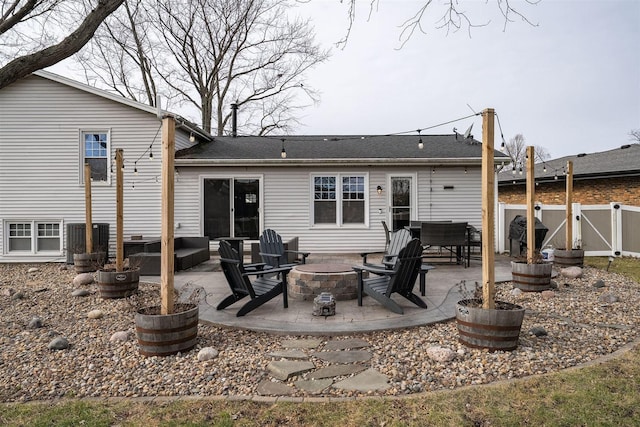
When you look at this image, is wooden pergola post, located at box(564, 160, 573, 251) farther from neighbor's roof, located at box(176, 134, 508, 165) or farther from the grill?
neighbor's roof, located at box(176, 134, 508, 165)

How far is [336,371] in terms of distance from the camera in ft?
10.3

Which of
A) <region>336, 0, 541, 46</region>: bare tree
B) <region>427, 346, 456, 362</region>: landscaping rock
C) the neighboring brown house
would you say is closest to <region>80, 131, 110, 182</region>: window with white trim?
<region>336, 0, 541, 46</region>: bare tree

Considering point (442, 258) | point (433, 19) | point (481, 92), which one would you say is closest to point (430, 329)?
point (433, 19)

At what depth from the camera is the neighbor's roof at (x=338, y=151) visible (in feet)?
32.1

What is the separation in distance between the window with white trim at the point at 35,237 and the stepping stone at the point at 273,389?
9440 millimetres

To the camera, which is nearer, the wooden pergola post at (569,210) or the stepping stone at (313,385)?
the stepping stone at (313,385)

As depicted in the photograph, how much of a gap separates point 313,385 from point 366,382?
407mm

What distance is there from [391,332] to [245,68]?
65.0 ft

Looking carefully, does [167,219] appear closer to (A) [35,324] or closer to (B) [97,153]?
(A) [35,324]

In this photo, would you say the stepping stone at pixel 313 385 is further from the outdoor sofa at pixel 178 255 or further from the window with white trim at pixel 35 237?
the window with white trim at pixel 35 237

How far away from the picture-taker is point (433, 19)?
456 centimetres

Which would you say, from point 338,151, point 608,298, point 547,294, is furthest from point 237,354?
point 338,151

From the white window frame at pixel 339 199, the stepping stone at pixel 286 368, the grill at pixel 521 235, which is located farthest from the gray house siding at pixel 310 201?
the stepping stone at pixel 286 368

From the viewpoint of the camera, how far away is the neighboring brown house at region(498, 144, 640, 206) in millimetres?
11914
